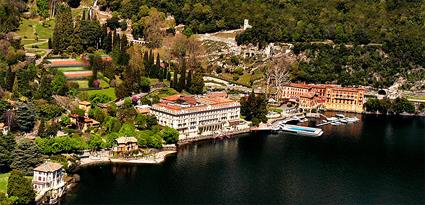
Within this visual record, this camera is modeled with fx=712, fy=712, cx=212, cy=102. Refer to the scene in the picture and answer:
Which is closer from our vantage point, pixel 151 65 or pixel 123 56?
pixel 123 56

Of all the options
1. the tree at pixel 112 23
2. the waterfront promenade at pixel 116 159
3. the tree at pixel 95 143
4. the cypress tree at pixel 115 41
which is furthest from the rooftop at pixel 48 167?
the tree at pixel 112 23

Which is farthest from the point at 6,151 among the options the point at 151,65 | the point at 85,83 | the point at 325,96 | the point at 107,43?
the point at 325,96

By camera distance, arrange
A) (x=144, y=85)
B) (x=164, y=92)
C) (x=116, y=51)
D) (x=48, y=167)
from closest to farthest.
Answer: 1. (x=48, y=167)
2. (x=144, y=85)
3. (x=164, y=92)
4. (x=116, y=51)

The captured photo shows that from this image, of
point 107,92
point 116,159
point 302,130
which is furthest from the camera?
point 107,92

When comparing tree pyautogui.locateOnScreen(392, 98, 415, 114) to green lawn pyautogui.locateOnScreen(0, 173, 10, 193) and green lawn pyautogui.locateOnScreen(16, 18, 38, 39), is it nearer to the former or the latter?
green lawn pyautogui.locateOnScreen(16, 18, 38, 39)

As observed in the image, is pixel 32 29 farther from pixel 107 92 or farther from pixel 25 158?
pixel 25 158

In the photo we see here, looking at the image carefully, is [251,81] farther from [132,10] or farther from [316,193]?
[316,193]

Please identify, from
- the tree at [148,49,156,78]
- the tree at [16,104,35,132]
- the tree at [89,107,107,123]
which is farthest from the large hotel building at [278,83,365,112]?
the tree at [16,104,35,132]

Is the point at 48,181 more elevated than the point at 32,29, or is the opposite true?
the point at 32,29
